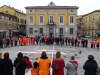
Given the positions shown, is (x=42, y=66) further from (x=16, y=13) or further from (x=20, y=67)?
(x=16, y=13)

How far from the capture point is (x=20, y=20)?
79.4 metres

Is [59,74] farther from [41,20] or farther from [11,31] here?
[11,31]

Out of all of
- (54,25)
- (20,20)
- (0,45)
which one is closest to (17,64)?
(0,45)

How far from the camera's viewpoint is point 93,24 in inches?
3221

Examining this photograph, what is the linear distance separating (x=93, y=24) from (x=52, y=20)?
29092mm

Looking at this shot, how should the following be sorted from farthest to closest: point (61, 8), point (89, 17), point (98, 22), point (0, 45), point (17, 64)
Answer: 1. point (89, 17)
2. point (98, 22)
3. point (61, 8)
4. point (0, 45)
5. point (17, 64)

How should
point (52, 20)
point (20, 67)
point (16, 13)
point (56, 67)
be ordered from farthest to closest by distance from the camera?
point (16, 13) < point (52, 20) < point (20, 67) < point (56, 67)

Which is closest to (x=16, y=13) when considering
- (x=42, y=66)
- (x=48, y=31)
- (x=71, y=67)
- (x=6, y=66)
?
(x=48, y=31)

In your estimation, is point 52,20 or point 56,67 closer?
point 56,67

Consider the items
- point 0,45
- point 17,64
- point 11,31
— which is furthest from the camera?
point 11,31

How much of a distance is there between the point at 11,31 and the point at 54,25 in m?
17.0

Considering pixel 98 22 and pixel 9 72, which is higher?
pixel 98 22

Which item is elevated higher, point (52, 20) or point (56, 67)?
point (52, 20)

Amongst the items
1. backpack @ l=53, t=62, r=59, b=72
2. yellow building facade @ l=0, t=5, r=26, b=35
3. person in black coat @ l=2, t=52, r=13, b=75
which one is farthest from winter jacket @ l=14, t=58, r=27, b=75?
yellow building facade @ l=0, t=5, r=26, b=35
